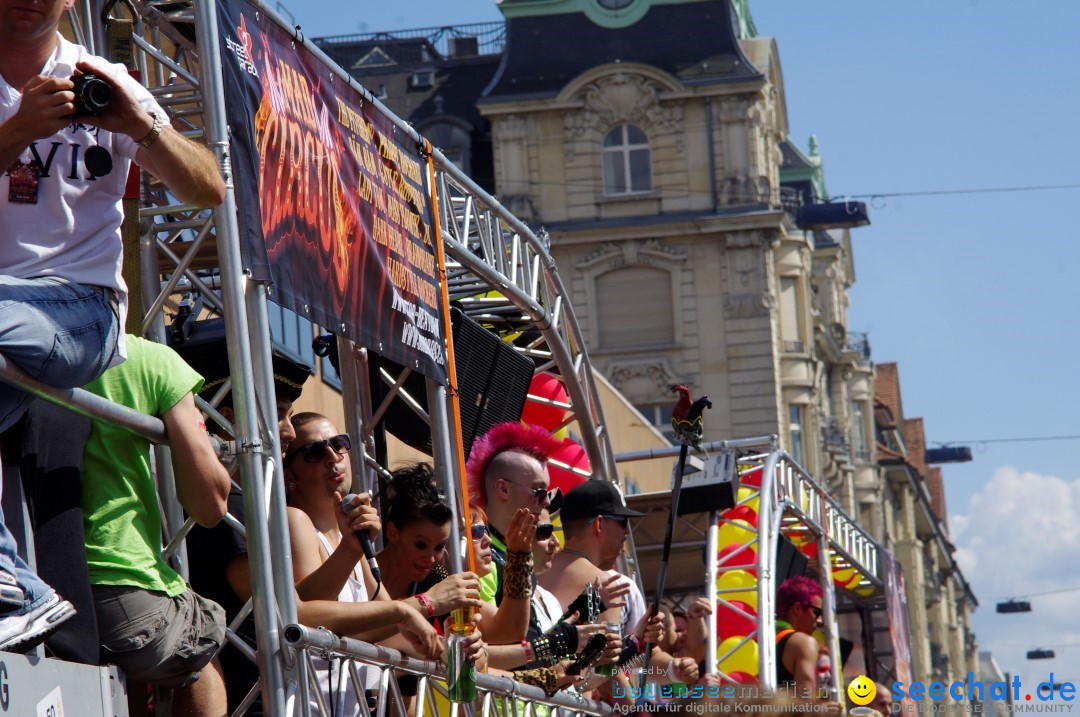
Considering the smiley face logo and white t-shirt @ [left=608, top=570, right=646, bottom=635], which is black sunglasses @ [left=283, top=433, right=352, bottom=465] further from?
the smiley face logo

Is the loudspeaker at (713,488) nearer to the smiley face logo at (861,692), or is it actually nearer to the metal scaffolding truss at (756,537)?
the metal scaffolding truss at (756,537)

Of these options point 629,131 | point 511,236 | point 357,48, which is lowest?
point 511,236

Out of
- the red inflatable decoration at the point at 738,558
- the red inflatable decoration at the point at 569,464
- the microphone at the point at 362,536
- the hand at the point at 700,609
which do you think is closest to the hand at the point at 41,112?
the microphone at the point at 362,536

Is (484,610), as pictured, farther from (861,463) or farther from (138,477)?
(861,463)

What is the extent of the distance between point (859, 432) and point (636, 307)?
20.2 metres

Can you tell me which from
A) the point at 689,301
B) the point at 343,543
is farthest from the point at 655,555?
the point at 689,301

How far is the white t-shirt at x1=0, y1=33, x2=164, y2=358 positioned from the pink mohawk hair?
11.4 feet

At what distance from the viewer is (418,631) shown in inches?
214

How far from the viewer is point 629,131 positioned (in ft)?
139

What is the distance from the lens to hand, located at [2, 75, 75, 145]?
4004mm

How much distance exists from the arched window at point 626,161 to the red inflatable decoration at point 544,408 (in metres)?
30.2

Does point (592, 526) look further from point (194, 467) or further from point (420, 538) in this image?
point (194, 467)

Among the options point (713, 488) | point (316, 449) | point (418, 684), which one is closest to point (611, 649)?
point (418, 684)

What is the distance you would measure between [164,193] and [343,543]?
201 cm
